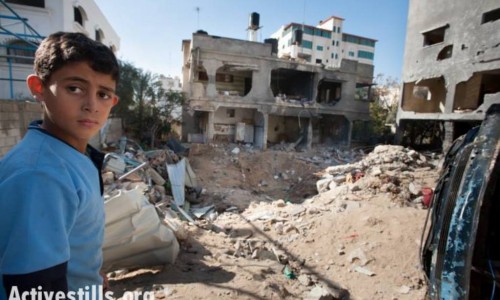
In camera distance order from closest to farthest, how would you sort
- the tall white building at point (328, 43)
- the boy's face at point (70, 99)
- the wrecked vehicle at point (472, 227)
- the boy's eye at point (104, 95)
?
1. the boy's face at point (70, 99)
2. the boy's eye at point (104, 95)
3. the wrecked vehicle at point (472, 227)
4. the tall white building at point (328, 43)

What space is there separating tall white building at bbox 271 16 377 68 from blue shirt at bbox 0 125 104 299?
40.7 meters

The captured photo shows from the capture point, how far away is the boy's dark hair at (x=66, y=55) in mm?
1091

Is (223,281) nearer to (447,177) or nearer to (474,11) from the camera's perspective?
(447,177)

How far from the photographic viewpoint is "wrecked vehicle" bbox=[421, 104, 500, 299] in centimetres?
169

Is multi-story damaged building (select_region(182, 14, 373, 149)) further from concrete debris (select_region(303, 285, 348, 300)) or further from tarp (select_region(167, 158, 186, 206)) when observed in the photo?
concrete debris (select_region(303, 285, 348, 300))

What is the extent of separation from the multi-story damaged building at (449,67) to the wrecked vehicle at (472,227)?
10.6 meters

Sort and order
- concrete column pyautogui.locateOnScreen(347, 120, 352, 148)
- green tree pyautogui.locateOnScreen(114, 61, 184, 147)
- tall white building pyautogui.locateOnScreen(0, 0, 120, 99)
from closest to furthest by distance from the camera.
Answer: tall white building pyautogui.locateOnScreen(0, 0, 120, 99) → green tree pyautogui.locateOnScreen(114, 61, 184, 147) → concrete column pyautogui.locateOnScreen(347, 120, 352, 148)

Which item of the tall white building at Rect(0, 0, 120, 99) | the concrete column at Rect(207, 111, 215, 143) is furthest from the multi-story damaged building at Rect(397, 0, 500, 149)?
the tall white building at Rect(0, 0, 120, 99)

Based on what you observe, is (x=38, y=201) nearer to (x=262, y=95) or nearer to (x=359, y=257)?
(x=359, y=257)

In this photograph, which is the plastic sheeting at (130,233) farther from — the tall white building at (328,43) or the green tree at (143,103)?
the tall white building at (328,43)

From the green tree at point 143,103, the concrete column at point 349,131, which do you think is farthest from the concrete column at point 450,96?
the green tree at point 143,103

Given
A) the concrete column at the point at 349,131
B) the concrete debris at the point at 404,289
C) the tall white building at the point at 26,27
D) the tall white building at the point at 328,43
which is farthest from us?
the tall white building at the point at 328,43

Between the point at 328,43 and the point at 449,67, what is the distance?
33.1 meters

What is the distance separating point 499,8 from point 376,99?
12692 mm
